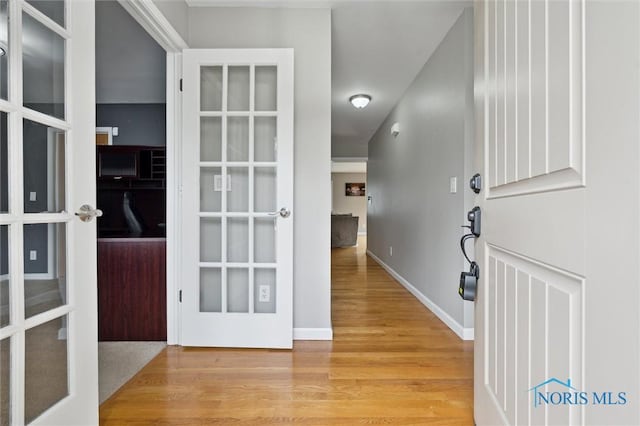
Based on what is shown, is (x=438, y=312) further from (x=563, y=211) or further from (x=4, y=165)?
(x=4, y=165)

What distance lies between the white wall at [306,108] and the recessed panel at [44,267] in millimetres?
1395

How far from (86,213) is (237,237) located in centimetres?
108

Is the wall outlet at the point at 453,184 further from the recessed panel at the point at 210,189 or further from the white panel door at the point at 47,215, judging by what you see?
the white panel door at the point at 47,215

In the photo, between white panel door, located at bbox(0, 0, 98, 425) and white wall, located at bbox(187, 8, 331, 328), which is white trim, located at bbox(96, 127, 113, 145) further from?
white panel door, located at bbox(0, 0, 98, 425)

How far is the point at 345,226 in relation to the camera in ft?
25.9

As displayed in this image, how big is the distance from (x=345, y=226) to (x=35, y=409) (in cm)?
705

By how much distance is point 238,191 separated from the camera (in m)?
2.23

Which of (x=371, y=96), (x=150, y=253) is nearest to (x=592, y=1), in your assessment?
(x=150, y=253)

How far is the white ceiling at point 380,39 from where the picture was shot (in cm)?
227

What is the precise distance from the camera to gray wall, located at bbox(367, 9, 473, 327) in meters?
2.32

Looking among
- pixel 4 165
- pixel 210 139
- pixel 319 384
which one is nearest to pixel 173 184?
pixel 210 139

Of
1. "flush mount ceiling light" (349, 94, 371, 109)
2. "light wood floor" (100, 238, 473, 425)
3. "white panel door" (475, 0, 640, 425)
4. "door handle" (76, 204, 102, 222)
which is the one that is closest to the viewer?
"white panel door" (475, 0, 640, 425)

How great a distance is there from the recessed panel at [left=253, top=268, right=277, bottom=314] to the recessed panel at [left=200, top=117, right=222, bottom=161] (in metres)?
0.87

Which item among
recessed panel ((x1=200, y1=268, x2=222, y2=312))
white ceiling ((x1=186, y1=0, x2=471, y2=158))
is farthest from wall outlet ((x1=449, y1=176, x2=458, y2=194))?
recessed panel ((x1=200, y1=268, x2=222, y2=312))
